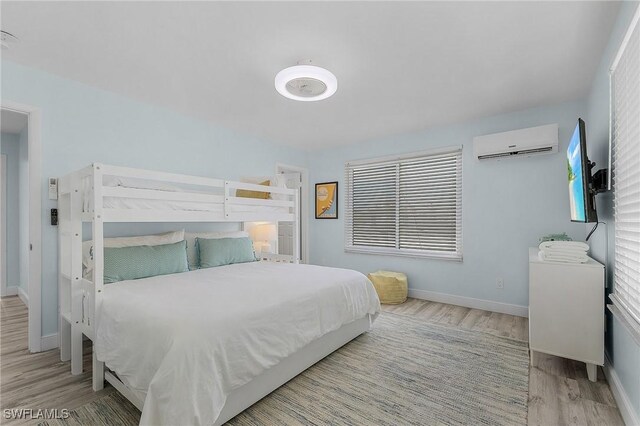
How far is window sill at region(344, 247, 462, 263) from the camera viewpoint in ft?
12.9

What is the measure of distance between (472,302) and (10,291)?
639 cm

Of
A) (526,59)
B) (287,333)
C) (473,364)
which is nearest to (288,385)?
(287,333)

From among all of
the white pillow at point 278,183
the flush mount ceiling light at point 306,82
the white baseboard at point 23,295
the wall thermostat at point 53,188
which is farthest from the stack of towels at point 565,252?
the white baseboard at point 23,295

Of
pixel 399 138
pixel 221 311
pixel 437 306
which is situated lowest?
pixel 437 306

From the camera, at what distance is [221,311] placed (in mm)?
1668

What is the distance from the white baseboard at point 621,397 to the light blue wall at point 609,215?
0.03m

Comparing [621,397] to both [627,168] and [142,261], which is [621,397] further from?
[142,261]

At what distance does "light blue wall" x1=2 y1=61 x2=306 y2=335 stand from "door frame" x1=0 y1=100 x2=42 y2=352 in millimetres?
34

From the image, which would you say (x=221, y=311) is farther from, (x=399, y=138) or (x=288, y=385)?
(x=399, y=138)

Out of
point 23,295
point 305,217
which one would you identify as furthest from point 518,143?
point 23,295

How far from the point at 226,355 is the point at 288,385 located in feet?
2.39

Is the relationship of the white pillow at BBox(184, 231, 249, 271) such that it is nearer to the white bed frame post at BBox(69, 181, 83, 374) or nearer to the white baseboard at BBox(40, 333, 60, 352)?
the white bed frame post at BBox(69, 181, 83, 374)

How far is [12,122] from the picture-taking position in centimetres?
371

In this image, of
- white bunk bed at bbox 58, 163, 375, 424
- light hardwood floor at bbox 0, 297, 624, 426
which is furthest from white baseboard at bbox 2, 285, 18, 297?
white bunk bed at bbox 58, 163, 375, 424
